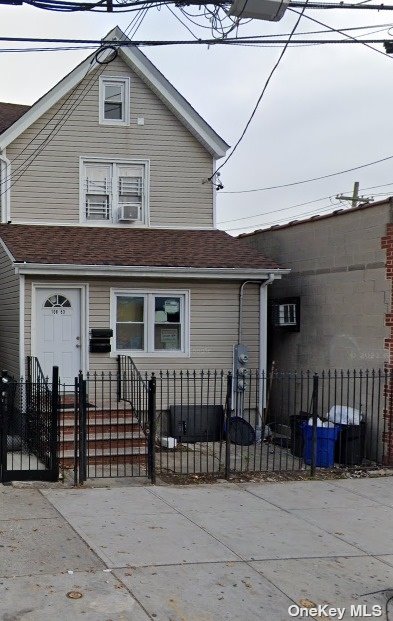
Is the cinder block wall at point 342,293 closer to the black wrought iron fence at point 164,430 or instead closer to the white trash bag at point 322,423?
the black wrought iron fence at point 164,430

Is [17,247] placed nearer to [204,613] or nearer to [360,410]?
[360,410]

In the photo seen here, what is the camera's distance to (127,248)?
1505cm

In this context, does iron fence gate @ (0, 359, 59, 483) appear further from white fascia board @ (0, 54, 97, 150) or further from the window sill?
white fascia board @ (0, 54, 97, 150)

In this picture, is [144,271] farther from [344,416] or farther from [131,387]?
[344,416]

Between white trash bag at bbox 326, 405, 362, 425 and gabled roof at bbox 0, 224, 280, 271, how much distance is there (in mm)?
3315

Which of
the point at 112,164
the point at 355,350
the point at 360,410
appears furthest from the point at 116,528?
the point at 112,164

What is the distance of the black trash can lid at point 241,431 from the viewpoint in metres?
14.6

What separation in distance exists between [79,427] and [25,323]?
4138 millimetres

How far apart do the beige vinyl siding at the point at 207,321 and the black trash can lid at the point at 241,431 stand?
47.8 inches

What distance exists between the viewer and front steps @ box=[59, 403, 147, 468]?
11.8 meters

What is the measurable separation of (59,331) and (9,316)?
127 centimetres

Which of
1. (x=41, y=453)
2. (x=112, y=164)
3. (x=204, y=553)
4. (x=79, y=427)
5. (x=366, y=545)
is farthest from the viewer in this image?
(x=112, y=164)

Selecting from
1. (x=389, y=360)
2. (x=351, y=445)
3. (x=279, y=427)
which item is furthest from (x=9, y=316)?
(x=389, y=360)

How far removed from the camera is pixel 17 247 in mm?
14203
